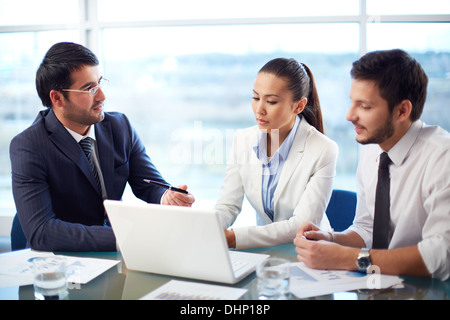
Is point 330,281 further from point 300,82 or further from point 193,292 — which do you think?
point 300,82

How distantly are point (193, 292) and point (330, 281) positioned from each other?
43 cm

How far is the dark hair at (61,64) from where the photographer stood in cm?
227

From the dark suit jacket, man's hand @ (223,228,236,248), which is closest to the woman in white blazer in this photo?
man's hand @ (223,228,236,248)

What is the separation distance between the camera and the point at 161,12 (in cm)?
438

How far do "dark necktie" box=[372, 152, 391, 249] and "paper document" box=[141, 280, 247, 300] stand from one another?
2.36ft

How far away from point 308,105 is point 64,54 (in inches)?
52.6

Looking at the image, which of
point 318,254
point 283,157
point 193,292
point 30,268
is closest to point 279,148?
point 283,157

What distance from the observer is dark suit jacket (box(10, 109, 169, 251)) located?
1829 millimetres

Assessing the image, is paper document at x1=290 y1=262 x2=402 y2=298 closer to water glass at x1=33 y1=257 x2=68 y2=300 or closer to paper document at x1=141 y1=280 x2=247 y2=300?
paper document at x1=141 y1=280 x2=247 y2=300

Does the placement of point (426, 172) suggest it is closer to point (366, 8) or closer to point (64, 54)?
point (64, 54)

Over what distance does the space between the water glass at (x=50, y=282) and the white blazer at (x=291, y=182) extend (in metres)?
0.89

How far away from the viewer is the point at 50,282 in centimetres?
134

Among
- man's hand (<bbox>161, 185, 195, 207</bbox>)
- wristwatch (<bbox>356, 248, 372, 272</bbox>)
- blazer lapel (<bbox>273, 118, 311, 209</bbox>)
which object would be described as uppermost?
blazer lapel (<bbox>273, 118, 311, 209</bbox>)

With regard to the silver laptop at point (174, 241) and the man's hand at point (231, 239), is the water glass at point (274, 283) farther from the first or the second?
the man's hand at point (231, 239)
